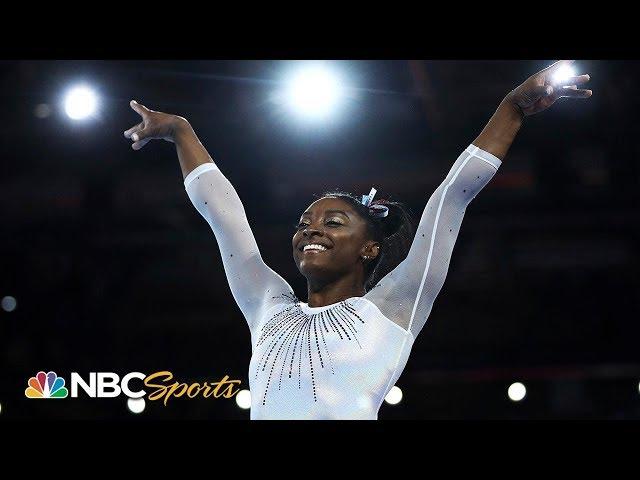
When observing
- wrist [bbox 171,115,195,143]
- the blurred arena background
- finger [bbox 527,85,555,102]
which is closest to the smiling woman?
→ finger [bbox 527,85,555,102]

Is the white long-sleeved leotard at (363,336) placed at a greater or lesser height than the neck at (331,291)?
lesser

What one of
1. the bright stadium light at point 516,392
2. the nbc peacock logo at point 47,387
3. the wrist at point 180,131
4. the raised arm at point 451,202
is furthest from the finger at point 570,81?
the bright stadium light at point 516,392

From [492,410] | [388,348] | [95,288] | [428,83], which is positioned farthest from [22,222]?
[388,348]

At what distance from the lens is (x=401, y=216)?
107 inches

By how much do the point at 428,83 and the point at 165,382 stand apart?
2412mm

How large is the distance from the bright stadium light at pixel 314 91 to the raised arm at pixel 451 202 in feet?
7.41

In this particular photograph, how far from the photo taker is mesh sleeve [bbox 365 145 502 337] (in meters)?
2.36

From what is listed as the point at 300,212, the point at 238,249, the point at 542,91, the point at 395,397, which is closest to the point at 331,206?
the point at 238,249

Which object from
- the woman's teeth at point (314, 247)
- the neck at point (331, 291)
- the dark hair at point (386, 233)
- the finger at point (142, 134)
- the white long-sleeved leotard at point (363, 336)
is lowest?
the white long-sleeved leotard at point (363, 336)

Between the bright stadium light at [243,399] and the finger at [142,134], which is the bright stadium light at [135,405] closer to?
the bright stadium light at [243,399]

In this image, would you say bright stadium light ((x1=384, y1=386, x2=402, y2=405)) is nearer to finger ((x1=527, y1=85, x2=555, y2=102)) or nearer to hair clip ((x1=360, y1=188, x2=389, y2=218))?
hair clip ((x1=360, y1=188, x2=389, y2=218))

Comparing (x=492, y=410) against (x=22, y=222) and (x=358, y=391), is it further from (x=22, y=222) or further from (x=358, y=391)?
(x=22, y=222)

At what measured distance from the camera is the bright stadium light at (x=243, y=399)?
14.7 ft

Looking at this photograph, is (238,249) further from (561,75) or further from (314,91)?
(314,91)
